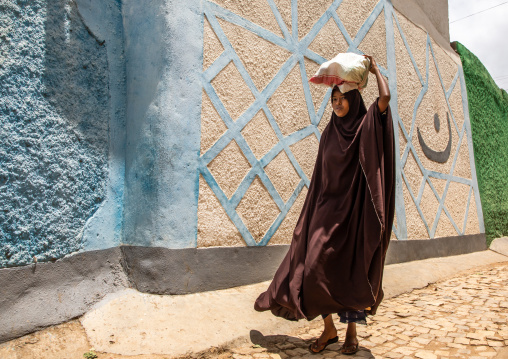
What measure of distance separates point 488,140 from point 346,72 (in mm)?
7287

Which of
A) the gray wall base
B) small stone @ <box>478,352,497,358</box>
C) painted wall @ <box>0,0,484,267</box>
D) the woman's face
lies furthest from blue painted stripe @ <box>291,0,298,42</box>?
small stone @ <box>478,352,497,358</box>

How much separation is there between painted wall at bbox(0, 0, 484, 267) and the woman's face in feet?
3.23

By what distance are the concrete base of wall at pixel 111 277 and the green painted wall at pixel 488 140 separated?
6.02m

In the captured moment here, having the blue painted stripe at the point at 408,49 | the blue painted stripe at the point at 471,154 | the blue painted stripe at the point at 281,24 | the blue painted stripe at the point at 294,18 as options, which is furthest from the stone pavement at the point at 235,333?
the blue painted stripe at the point at 471,154

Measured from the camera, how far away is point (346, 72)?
2.71m

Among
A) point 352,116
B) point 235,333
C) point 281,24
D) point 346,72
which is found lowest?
point 235,333

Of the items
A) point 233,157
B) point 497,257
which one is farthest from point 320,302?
point 497,257

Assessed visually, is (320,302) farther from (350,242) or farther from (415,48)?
(415,48)

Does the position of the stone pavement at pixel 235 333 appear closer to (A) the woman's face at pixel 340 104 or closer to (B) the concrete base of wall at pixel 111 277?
(B) the concrete base of wall at pixel 111 277

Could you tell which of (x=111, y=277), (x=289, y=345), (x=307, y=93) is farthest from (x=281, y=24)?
(x=289, y=345)

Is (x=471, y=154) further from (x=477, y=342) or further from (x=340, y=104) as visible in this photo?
(x=340, y=104)

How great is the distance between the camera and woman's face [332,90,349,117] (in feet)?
9.33

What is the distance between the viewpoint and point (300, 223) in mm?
2969

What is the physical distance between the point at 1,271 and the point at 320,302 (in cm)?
191
